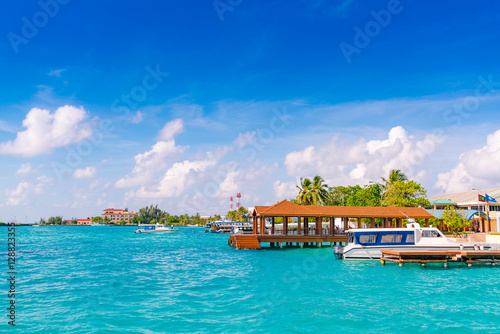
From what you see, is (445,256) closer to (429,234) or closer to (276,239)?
(429,234)

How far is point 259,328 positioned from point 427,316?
7.29 m

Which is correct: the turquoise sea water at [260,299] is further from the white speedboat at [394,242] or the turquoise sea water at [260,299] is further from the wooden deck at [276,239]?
the wooden deck at [276,239]

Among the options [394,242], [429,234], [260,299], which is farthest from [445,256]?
[260,299]

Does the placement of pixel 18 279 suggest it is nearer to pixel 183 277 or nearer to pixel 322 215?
pixel 183 277

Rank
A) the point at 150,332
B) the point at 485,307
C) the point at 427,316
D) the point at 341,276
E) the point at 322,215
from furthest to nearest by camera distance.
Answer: the point at 322,215 → the point at 341,276 → the point at 485,307 → the point at 427,316 → the point at 150,332

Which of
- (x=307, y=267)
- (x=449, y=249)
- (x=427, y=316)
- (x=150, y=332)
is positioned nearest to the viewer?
(x=150, y=332)

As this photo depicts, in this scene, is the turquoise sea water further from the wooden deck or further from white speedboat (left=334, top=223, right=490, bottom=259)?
the wooden deck

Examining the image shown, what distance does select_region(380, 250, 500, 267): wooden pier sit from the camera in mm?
32094

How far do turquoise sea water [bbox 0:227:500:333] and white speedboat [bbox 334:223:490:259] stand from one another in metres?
2.54

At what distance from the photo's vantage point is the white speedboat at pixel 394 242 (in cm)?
3466

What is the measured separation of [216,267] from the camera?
33.0 m

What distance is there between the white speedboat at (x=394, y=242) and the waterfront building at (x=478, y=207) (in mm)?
21105

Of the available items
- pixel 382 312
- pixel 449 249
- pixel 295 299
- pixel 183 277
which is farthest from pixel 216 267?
pixel 449 249

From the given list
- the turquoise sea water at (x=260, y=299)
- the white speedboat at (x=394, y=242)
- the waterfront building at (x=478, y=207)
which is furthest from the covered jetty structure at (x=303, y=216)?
the turquoise sea water at (x=260, y=299)
